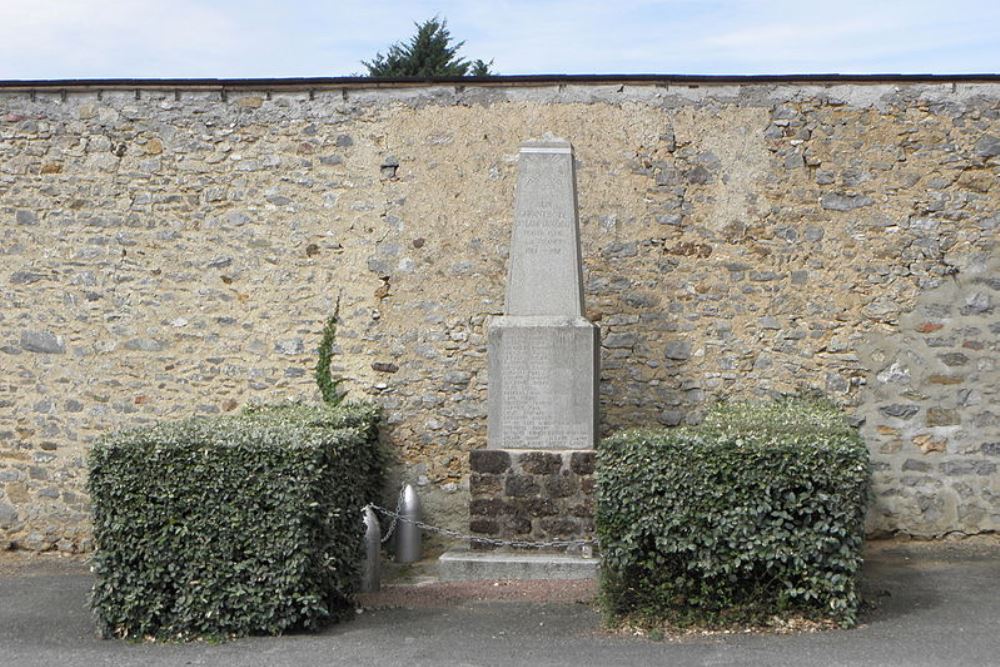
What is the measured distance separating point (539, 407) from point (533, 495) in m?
0.61

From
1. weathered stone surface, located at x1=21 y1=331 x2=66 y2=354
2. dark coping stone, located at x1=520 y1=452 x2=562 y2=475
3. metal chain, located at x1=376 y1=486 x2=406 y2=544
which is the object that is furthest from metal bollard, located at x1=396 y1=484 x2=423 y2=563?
weathered stone surface, located at x1=21 y1=331 x2=66 y2=354

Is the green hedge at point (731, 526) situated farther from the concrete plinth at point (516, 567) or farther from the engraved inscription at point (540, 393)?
the engraved inscription at point (540, 393)

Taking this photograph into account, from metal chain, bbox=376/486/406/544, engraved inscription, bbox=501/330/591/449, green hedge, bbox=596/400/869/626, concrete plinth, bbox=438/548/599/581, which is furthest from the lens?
metal chain, bbox=376/486/406/544

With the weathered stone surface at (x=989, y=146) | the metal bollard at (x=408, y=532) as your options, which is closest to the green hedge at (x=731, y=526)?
the metal bollard at (x=408, y=532)

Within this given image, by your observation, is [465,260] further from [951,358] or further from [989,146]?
[989,146]

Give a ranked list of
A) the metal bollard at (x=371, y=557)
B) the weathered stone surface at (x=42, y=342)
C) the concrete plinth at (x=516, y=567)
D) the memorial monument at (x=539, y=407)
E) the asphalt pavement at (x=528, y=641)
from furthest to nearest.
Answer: the weathered stone surface at (x=42, y=342)
the memorial monument at (x=539, y=407)
the concrete plinth at (x=516, y=567)
the metal bollard at (x=371, y=557)
the asphalt pavement at (x=528, y=641)

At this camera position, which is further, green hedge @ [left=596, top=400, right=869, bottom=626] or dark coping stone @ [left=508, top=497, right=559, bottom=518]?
dark coping stone @ [left=508, top=497, right=559, bottom=518]

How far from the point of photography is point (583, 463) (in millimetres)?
8602

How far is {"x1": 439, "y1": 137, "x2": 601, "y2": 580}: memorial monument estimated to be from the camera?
28.1 feet

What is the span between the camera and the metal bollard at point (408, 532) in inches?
379

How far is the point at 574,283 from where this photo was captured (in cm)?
889

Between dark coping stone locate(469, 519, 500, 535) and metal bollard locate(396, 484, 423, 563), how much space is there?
3.50ft

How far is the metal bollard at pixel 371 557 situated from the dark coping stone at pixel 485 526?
2.32 feet

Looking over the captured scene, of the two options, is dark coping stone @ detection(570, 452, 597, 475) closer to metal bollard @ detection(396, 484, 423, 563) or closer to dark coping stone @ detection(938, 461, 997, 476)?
metal bollard @ detection(396, 484, 423, 563)
